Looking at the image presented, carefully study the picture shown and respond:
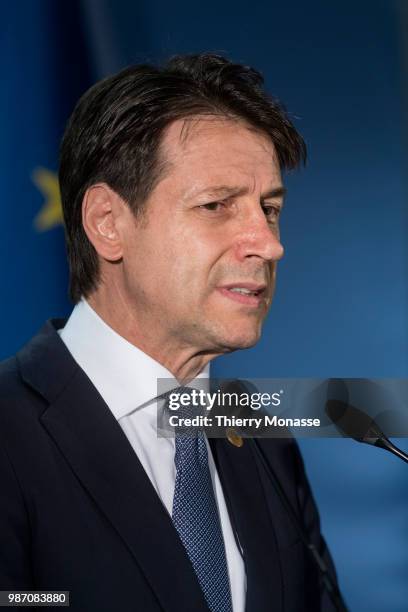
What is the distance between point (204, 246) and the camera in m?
1.04

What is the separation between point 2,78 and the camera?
1648mm

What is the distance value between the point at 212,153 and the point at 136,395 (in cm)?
33

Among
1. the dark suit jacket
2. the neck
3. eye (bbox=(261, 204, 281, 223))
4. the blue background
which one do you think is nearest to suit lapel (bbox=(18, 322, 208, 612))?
the dark suit jacket

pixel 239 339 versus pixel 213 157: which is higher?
pixel 213 157

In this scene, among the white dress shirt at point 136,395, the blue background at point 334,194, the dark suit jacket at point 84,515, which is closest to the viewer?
the dark suit jacket at point 84,515

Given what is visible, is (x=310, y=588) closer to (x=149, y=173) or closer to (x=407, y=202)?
(x=149, y=173)

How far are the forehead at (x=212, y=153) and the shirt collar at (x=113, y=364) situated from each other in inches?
9.0

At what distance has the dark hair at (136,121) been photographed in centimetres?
108

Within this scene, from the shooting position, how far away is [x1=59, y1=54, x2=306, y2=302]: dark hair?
3.54 feet

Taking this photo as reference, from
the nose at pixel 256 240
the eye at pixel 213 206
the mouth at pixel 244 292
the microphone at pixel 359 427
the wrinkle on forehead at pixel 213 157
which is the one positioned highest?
the wrinkle on forehead at pixel 213 157

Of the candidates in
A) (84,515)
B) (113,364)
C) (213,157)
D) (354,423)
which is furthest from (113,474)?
(213,157)

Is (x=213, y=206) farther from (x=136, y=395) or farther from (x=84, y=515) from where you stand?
(x=84, y=515)

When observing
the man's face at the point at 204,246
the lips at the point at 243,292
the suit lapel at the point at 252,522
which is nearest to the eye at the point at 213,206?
the man's face at the point at 204,246

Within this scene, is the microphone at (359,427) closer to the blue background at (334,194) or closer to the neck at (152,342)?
the neck at (152,342)
